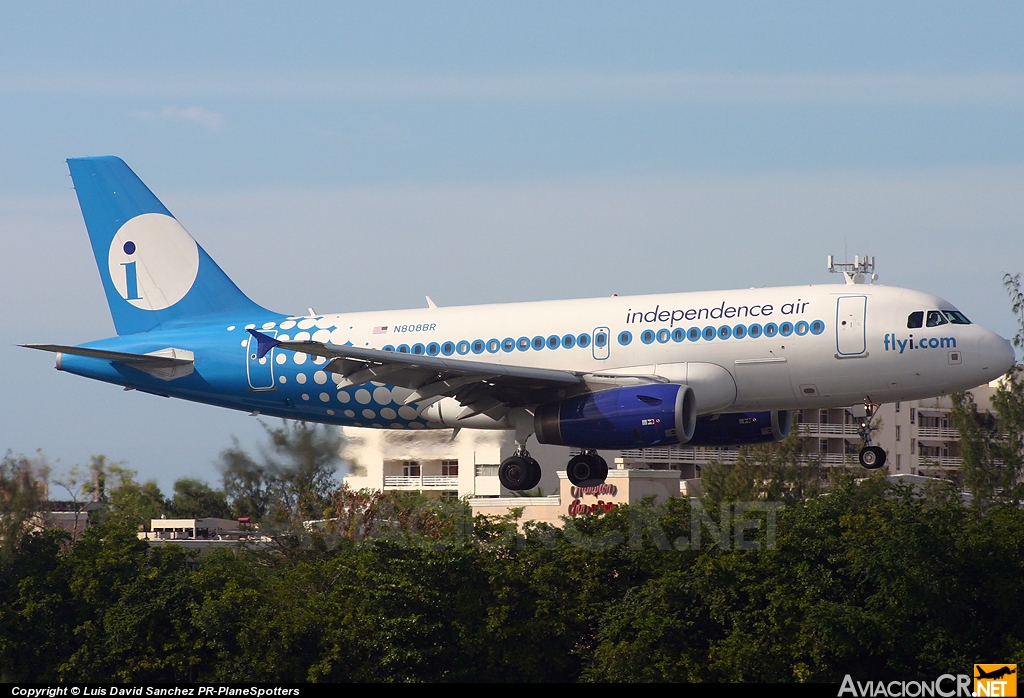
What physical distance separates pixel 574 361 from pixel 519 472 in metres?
3.39

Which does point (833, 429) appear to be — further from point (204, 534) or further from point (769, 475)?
point (204, 534)

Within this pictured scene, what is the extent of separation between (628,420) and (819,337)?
5049 mm

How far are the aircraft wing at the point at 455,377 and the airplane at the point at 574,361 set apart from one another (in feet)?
0.16

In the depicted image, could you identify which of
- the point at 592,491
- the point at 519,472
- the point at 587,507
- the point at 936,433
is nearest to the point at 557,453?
the point at 592,491

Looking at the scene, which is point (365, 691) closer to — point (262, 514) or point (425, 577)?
point (425, 577)

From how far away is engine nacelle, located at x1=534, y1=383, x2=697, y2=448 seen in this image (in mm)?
33031

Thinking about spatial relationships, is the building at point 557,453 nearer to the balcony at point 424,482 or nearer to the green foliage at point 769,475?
the balcony at point 424,482

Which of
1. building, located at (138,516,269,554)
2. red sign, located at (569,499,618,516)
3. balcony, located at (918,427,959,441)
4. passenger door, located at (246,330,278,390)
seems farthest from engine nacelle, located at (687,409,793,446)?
balcony, located at (918,427,959,441)

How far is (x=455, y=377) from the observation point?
34562 mm

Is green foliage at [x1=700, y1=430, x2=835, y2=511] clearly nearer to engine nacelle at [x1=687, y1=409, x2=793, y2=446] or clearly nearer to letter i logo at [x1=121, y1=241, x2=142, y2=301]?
engine nacelle at [x1=687, y1=409, x2=793, y2=446]

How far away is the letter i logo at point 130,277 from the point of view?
4109cm

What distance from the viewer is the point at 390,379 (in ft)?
112

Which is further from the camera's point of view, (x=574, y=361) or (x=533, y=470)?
(x=533, y=470)

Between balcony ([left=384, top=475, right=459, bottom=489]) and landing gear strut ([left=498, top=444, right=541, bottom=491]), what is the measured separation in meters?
13.3
